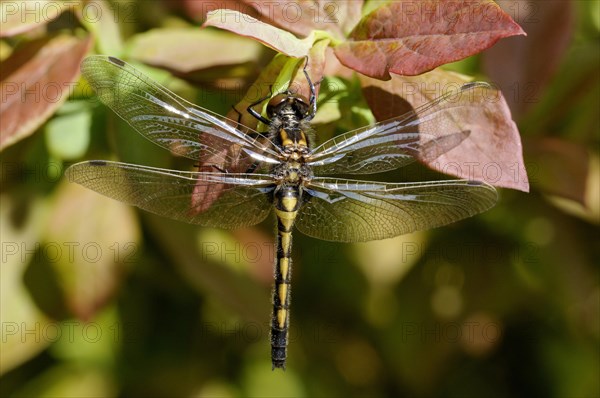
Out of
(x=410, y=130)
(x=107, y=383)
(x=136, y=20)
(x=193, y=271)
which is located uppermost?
(x=136, y=20)

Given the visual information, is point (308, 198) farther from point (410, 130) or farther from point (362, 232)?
point (410, 130)

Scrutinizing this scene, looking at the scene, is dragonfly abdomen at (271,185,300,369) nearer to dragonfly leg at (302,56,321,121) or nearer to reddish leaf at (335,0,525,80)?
dragonfly leg at (302,56,321,121)

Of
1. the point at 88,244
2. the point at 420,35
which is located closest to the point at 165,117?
the point at 88,244

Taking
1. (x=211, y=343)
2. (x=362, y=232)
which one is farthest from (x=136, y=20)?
(x=211, y=343)

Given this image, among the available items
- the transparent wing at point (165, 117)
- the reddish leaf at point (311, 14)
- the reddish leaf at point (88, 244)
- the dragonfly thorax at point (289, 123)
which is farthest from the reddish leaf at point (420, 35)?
the reddish leaf at point (88, 244)

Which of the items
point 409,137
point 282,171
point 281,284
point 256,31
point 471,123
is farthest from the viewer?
point 281,284

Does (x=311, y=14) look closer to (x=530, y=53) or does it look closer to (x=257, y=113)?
(x=257, y=113)
